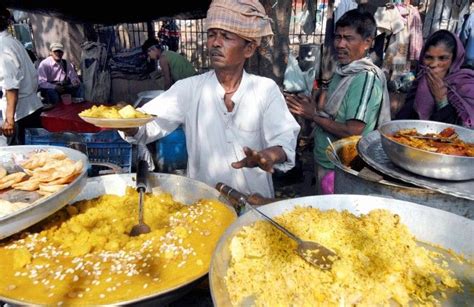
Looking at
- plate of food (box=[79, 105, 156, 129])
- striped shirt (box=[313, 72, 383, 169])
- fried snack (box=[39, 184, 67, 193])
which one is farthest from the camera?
striped shirt (box=[313, 72, 383, 169])

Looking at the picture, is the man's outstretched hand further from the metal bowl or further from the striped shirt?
the striped shirt

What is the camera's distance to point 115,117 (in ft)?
6.28

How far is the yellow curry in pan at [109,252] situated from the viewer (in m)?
1.36

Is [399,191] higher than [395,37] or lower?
lower

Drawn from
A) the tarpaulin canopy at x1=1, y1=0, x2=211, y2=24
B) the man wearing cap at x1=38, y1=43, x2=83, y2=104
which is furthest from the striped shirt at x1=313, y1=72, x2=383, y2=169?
the man wearing cap at x1=38, y1=43, x2=83, y2=104

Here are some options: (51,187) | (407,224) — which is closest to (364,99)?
(407,224)

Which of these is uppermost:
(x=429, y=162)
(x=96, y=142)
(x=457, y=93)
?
(x=457, y=93)

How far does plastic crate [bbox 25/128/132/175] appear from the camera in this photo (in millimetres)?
4020

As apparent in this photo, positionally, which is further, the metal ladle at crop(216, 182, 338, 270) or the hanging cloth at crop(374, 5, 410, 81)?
the hanging cloth at crop(374, 5, 410, 81)

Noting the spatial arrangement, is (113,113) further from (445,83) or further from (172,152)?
(172,152)

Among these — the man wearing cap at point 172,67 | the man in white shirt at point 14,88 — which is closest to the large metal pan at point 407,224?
the man in white shirt at point 14,88

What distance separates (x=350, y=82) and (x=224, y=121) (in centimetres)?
135

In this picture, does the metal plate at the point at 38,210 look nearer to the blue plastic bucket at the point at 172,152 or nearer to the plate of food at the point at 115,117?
the plate of food at the point at 115,117

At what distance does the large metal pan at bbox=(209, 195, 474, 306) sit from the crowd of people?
0.44 meters
